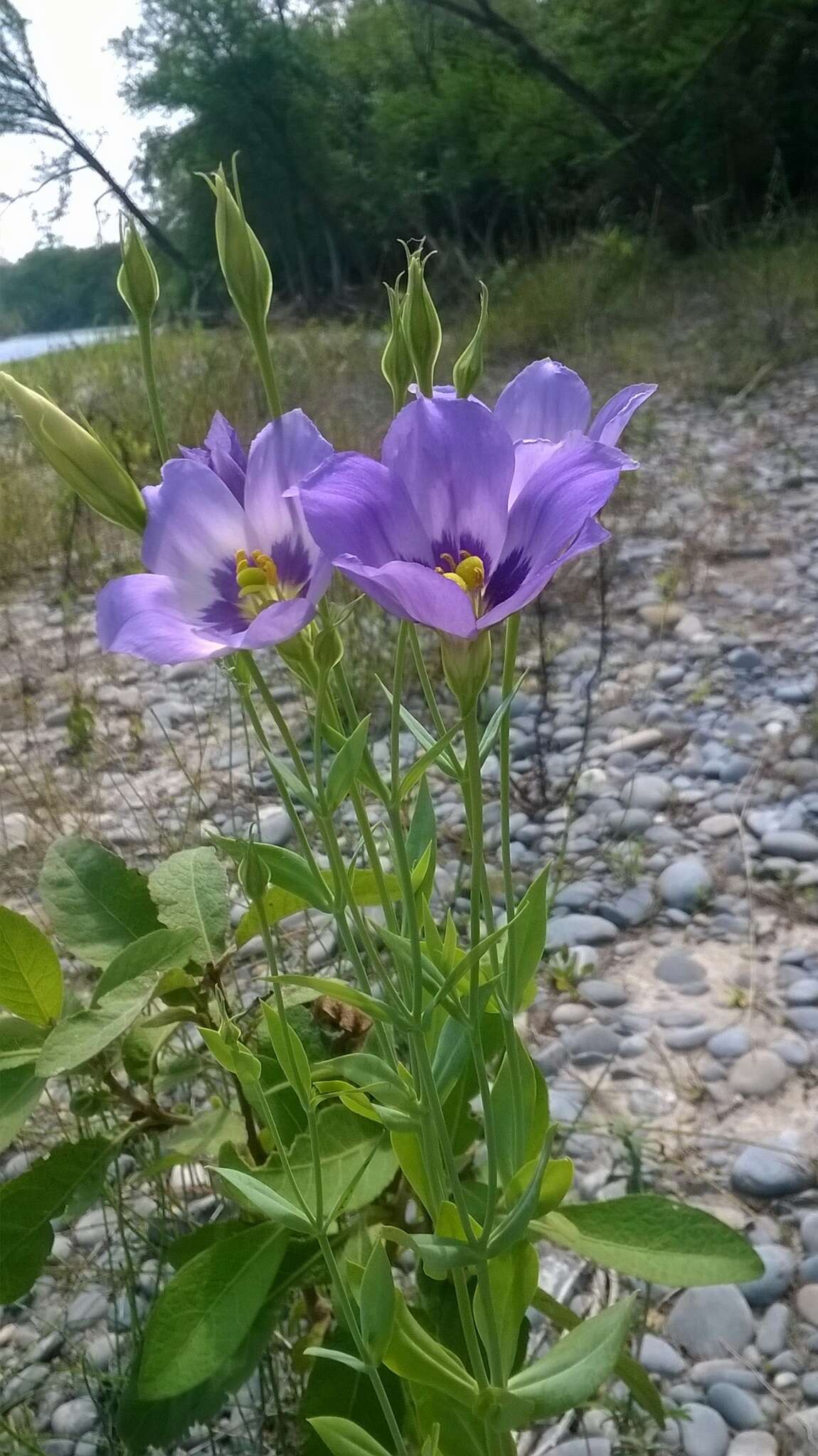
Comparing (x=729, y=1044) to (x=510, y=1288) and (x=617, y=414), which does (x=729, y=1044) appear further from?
(x=617, y=414)

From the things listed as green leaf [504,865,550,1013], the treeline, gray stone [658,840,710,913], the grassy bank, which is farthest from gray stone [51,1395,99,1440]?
the treeline

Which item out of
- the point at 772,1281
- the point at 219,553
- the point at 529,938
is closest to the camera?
the point at 219,553

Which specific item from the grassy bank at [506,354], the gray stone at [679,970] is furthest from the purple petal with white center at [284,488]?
the grassy bank at [506,354]

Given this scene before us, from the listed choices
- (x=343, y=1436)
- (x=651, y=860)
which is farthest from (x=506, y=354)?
(x=343, y=1436)

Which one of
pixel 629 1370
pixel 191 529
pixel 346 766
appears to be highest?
pixel 191 529

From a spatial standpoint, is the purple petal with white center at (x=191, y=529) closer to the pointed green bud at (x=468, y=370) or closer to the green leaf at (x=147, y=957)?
the pointed green bud at (x=468, y=370)

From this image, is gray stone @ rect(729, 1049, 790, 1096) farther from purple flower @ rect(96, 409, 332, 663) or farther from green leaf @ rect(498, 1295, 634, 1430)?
purple flower @ rect(96, 409, 332, 663)
